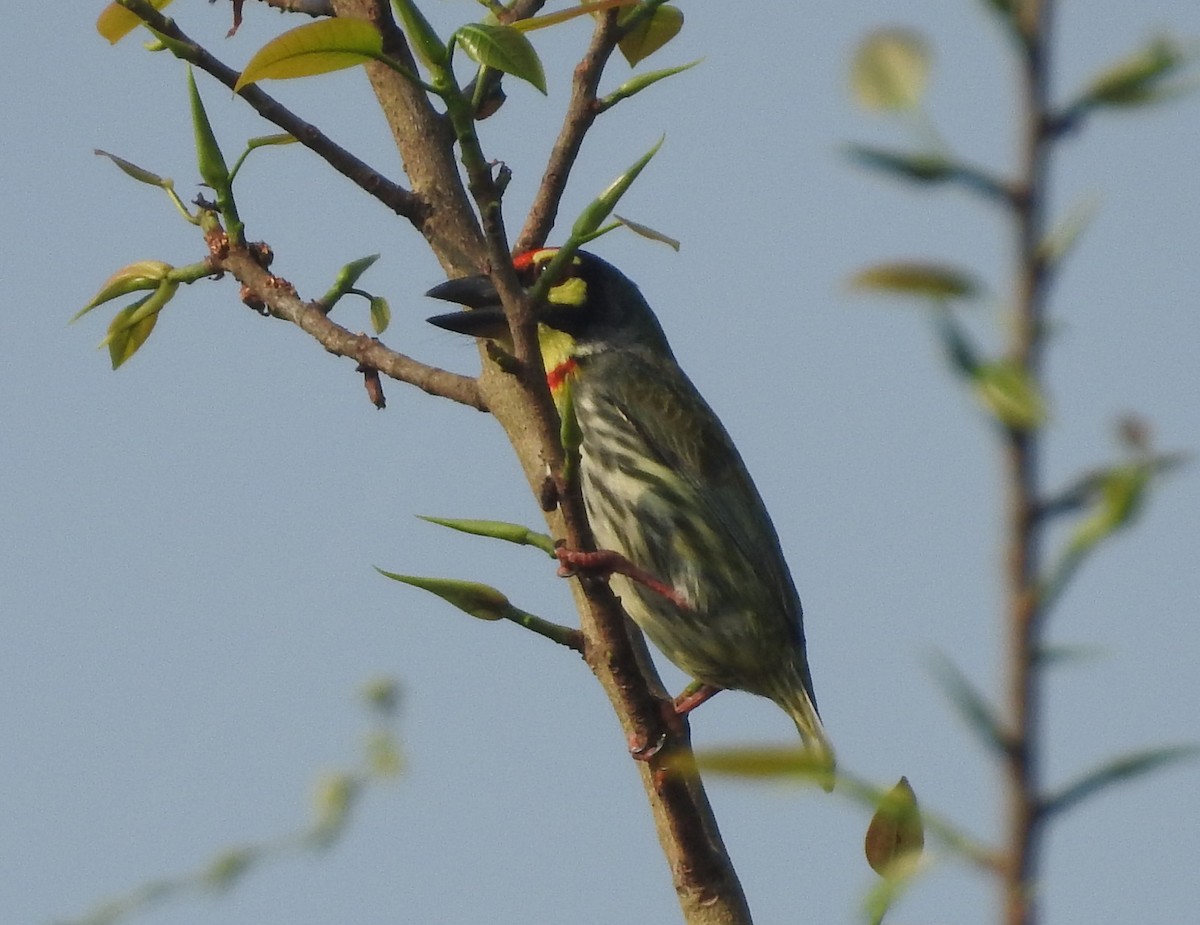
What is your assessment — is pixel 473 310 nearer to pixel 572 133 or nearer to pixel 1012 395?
pixel 572 133

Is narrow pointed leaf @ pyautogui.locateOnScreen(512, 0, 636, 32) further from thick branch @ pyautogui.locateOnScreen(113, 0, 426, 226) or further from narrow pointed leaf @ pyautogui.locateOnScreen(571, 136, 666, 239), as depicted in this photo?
thick branch @ pyautogui.locateOnScreen(113, 0, 426, 226)

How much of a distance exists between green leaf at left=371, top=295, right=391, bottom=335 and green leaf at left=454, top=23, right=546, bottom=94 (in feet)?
5.59

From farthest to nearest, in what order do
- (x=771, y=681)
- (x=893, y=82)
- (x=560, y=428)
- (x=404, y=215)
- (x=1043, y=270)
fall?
1. (x=771, y=681)
2. (x=404, y=215)
3. (x=560, y=428)
4. (x=893, y=82)
5. (x=1043, y=270)

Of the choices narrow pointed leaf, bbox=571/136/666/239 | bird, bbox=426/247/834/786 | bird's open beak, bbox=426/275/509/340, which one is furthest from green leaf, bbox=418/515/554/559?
bird, bbox=426/247/834/786

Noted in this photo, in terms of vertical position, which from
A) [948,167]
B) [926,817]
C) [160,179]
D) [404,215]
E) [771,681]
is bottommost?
[771,681]

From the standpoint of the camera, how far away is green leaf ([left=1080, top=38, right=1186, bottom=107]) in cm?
60

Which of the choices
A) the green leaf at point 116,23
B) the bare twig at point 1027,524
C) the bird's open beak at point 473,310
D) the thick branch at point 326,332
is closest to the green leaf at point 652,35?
the bird's open beak at point 473,310

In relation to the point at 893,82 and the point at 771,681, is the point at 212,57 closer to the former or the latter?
the point at 893,82

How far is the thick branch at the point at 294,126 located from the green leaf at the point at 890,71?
1943 millimetres

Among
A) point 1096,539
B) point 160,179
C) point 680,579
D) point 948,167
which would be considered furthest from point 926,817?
point 680,579

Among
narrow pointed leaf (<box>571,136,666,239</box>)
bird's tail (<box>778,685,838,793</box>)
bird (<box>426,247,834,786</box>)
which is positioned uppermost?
narrow pointed leaf (<box>571,136,666,239</box>)

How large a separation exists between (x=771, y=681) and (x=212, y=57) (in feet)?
8.79

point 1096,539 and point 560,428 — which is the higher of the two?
point 560,428

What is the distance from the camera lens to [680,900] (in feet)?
8.49
